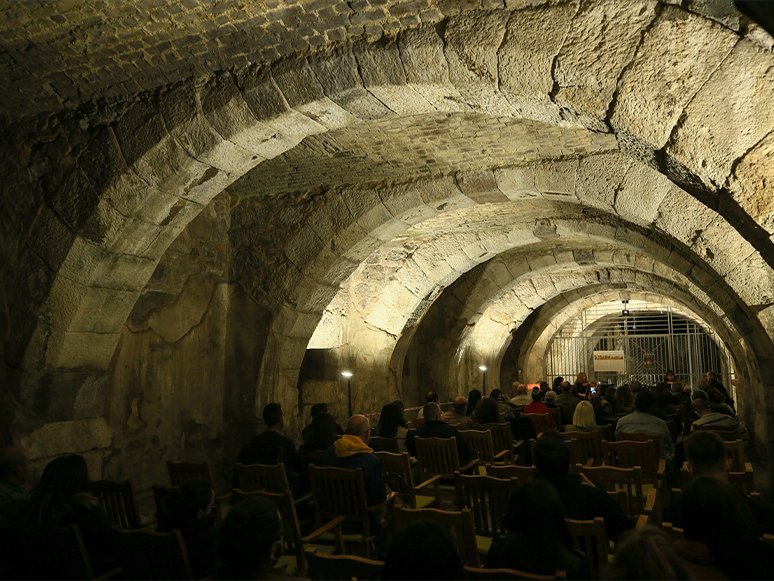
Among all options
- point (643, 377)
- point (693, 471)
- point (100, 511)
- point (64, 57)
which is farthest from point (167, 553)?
point (643, 377)

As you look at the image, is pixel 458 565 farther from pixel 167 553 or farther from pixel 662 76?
pixel 662 76

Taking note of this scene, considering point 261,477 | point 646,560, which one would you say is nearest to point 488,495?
point 261,477

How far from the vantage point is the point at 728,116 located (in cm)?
233

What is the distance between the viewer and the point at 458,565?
1.49 metres

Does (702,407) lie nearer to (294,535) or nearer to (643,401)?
(643,401)

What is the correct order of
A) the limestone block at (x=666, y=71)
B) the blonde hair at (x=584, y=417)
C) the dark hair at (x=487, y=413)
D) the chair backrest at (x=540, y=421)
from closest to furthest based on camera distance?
the limestone block at (x=666, y=71) → the blonde hair at (x=584, y=417) → the dark hair at (x=487, y=413) → the chair backrest at (x=540, y=421)

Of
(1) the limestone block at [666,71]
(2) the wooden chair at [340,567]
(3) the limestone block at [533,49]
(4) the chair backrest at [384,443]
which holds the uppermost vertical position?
(3) the limestone block at [533,49]

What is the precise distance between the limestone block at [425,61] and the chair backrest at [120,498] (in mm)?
2384

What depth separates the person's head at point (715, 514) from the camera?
5.77ft

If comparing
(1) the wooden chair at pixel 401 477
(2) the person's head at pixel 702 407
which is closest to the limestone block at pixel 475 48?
(1) the wooden chair at pixel 401 477

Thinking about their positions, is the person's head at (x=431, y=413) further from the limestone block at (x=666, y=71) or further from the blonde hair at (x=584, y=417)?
the limestone block at (x=666, y=71)

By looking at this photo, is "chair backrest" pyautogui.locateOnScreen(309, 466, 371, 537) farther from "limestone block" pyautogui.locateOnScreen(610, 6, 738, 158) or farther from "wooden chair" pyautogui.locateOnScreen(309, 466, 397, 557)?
"limestone block" pyautogui.locateOnScreen(610, 6, 738, 158)

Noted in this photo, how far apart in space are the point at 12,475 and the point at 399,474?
6.49 ft

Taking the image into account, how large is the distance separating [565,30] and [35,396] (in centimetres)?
369
